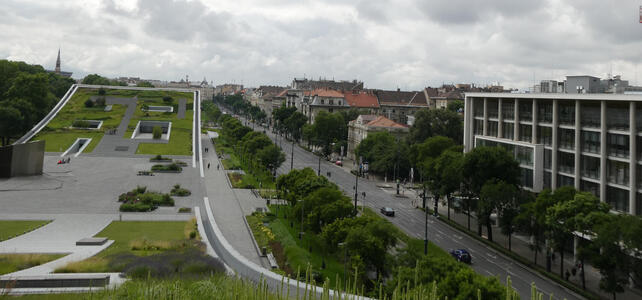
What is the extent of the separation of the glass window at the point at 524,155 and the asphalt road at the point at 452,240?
9.48 metres

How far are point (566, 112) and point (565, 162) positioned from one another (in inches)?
180

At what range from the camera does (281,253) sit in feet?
116

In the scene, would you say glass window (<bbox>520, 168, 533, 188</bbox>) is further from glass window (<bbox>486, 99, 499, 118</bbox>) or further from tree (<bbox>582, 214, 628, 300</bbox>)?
tree (<bbox>582, 214, 628, 300</bbox>)

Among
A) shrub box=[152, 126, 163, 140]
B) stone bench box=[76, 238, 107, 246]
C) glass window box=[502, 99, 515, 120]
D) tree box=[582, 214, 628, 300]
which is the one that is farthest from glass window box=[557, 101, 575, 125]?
shrub box=[152, 126, 163, 140]

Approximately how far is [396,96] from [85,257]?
362 feet

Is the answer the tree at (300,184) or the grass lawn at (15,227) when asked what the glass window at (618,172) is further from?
the grass lawn at (15,227)

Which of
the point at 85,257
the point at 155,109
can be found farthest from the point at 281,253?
the point at 155,109

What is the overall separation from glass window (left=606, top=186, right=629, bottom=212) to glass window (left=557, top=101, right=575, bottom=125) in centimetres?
716

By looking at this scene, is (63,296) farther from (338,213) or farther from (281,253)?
(338,213)

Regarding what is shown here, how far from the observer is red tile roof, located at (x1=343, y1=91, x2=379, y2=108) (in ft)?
416

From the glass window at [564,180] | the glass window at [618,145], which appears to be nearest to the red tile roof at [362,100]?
the glass window at [564,180]

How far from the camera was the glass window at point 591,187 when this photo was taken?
130 feet

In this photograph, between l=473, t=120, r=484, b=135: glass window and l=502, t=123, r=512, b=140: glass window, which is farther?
l=473, t=120, r=484, b=135: glass window

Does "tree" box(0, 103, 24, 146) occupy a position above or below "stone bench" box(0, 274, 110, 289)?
above
